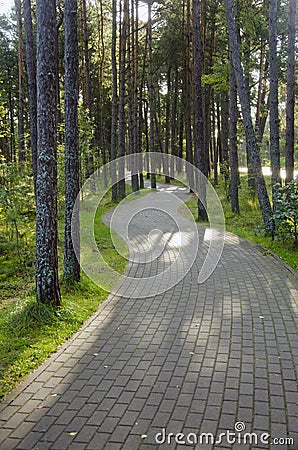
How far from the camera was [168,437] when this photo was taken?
12.2ft

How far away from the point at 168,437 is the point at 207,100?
82.8ft

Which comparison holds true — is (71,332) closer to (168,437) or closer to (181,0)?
(168,437)

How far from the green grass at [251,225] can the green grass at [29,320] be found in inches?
158

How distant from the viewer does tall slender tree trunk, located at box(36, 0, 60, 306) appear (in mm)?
6137

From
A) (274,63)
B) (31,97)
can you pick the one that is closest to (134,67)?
(274,63)

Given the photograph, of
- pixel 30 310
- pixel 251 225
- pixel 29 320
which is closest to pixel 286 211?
pixel 251 225

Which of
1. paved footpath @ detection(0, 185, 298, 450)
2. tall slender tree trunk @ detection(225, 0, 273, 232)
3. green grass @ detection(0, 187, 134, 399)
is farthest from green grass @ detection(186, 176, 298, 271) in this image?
green grass @ detection(0, 187, 134, 399)

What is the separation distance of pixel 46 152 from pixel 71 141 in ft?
4.85

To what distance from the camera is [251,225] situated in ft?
48.4

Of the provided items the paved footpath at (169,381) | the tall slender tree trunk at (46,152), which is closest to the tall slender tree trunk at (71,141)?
the paved footpath at (169,381)

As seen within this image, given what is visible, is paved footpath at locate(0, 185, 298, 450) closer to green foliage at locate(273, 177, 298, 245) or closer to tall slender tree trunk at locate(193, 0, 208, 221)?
green foliage at locate(273, 177, 298, 245)

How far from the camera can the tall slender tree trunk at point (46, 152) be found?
→ 6.14 meters

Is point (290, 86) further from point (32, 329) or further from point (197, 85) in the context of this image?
point (32, 329)

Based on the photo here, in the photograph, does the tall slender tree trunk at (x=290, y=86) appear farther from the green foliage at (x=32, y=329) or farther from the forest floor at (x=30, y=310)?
the green foliage at (x=32, y=329)
